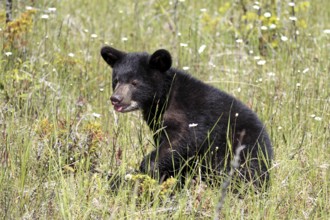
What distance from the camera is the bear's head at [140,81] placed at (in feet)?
20.1

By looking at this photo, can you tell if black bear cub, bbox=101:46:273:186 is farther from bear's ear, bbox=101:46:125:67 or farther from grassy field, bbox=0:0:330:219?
grassy field, bbox=0:0:330:219

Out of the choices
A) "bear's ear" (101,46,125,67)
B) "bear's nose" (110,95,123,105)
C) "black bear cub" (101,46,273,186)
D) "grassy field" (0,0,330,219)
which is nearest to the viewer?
"grassy field" (0,0,330,219)

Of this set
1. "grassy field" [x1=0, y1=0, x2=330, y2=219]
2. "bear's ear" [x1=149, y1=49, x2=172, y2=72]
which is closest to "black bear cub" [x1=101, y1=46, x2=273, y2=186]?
"bear's ear" [x1=149, y1=49, x2=172, y2=72]

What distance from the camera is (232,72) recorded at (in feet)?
25.8

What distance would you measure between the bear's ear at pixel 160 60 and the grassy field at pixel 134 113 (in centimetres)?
54

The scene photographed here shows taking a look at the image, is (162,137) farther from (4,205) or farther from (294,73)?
(294,73)

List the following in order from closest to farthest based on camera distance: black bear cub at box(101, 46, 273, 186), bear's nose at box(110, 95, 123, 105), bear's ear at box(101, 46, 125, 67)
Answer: black bear cub at box(101, 46, 273, 186) → bear's nose at box(110, 95, 123, 105) → bear's ear at box(101, 46, 125, 67)

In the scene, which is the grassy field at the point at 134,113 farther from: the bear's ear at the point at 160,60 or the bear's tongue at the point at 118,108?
the bear's ear at the point at 160,60

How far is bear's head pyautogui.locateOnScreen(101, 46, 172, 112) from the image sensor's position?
6141mm

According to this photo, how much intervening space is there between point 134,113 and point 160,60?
41.1 inches

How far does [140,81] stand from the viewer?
245 inches

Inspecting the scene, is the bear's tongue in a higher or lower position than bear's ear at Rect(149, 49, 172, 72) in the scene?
→ lower

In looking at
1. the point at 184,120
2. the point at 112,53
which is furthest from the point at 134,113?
the point at 184,120

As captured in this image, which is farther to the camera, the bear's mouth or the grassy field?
the bear's mouth
